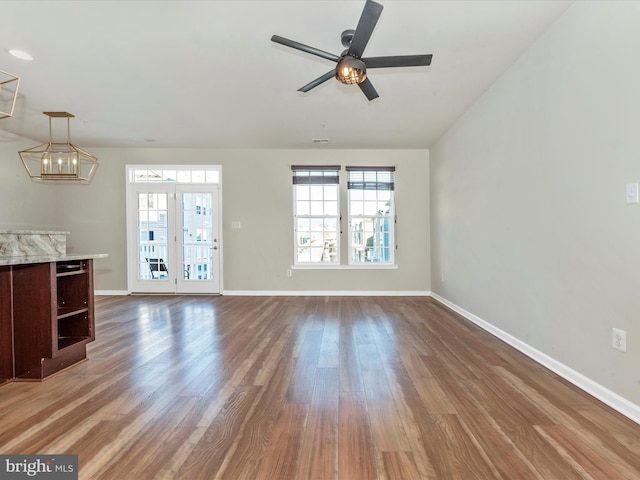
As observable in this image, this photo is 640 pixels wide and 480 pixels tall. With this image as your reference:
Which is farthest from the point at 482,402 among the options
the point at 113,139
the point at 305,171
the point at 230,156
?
the point at 113,139

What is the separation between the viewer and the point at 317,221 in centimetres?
579

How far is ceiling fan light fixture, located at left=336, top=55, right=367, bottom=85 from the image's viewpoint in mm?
2254

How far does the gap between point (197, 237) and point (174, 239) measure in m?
0.43

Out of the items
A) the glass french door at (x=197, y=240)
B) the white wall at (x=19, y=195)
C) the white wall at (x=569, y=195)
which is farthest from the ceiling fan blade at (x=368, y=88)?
the white wall at (x=19, y=195)

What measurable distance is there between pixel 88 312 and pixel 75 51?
7.83 feet

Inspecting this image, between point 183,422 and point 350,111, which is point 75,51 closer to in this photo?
point 350,111

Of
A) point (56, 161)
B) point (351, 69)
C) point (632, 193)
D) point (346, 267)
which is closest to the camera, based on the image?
point (632, 193)

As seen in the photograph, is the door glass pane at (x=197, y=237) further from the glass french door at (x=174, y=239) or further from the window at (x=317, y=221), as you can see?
the window at (x=317, y=221)

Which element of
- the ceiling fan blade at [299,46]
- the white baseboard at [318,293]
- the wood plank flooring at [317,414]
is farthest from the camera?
the white baseboard at [318,293]

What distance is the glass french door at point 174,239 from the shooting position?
5758mm

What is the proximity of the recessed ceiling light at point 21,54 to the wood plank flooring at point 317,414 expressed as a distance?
284cm

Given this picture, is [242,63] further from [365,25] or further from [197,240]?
[197,240]

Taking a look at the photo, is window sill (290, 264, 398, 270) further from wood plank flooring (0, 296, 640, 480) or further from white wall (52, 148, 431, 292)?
wood plank flooring (0, 296, 640, 480)

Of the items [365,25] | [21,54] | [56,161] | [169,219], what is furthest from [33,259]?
[169,219]
